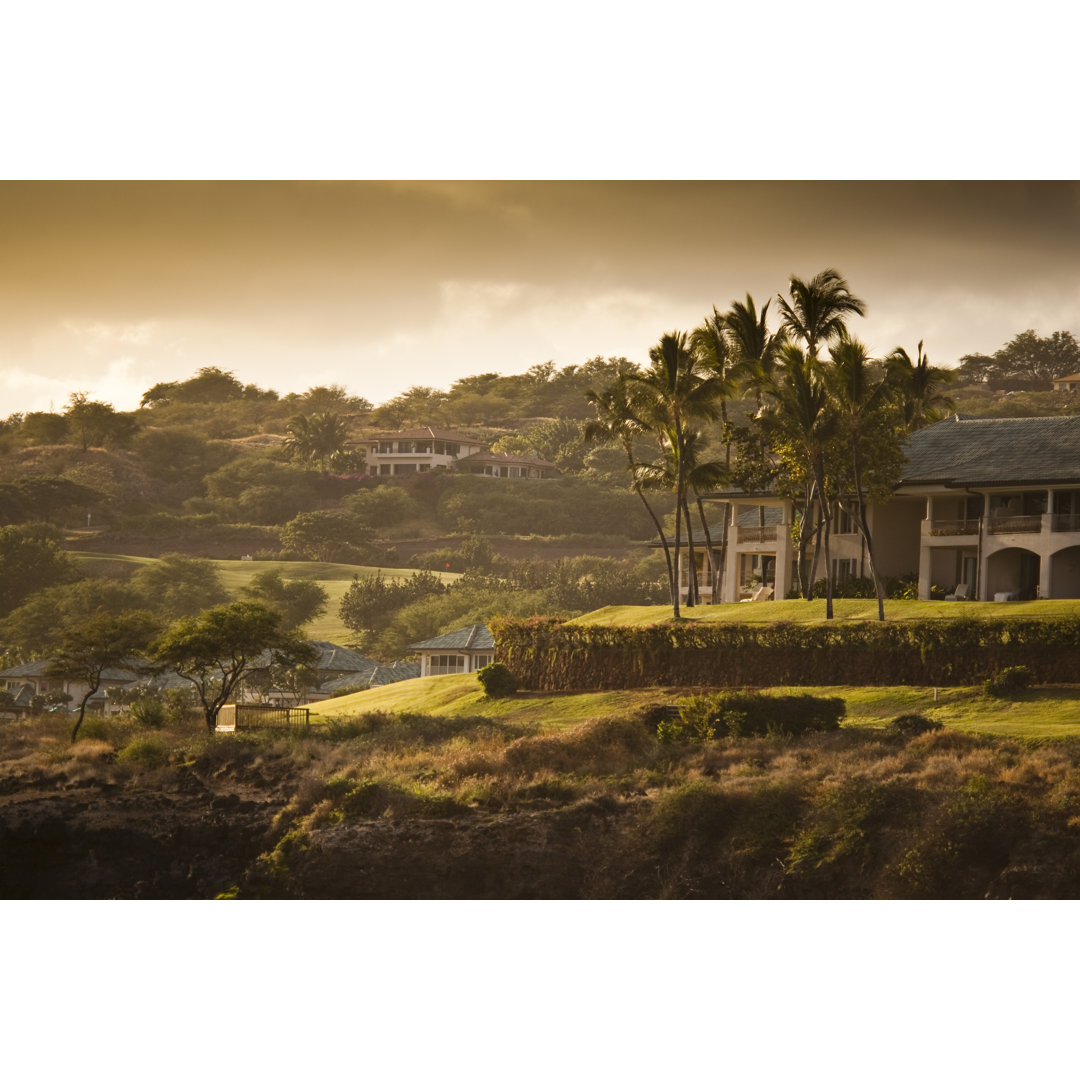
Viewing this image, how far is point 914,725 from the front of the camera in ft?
57.6

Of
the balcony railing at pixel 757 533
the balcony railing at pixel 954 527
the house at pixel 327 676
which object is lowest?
the house at pixel 327 676

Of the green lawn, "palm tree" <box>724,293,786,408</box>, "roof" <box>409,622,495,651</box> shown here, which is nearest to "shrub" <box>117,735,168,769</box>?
the green lawn

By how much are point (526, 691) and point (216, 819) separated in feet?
16.7

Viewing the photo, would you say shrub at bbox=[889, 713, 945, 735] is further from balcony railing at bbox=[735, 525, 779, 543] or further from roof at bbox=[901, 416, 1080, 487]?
balcony railing at bbox=[735, 525, 779, 543]

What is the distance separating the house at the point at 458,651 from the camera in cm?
2470

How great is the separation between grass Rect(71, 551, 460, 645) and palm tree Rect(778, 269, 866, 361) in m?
11.4

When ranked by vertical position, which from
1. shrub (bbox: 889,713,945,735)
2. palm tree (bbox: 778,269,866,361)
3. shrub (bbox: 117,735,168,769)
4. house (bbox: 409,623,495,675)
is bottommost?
shrub (bbox: 117,735,168,769)

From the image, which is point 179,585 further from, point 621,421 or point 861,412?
point 861,412

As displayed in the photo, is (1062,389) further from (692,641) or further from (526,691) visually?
(526,691)

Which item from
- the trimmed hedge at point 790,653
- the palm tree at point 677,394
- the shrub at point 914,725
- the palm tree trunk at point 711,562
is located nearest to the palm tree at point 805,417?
the palm tree at point 677,394

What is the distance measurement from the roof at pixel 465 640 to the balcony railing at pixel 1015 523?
8.23 m

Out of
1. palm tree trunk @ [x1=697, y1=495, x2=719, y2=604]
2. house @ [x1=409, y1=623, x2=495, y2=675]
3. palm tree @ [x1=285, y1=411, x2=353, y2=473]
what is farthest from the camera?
palm tree @ [x1=285, y1=411, x2=353, y2=473]

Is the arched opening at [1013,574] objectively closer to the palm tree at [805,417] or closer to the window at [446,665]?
the palm tree at [805,417]

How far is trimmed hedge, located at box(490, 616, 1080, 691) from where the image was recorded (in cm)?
1844
